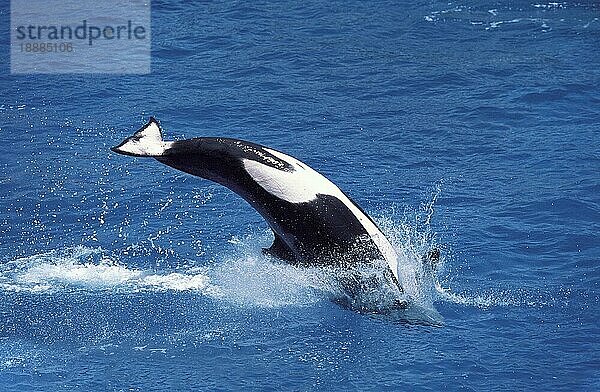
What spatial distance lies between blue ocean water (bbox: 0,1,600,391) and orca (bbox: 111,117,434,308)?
1.54 feet

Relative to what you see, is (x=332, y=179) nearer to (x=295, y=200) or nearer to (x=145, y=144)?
(x=295, y=200)

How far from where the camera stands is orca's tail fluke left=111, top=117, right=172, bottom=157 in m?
12.5

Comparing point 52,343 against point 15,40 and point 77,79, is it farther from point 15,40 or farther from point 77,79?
point 15,40

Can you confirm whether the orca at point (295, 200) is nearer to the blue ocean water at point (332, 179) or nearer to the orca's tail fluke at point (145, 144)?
the orca's tail fluke at point (145, 144)

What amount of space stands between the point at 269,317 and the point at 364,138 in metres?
6.33

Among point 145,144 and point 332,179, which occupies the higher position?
point 145,144

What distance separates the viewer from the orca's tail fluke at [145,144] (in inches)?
492

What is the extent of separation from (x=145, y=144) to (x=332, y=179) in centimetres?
561

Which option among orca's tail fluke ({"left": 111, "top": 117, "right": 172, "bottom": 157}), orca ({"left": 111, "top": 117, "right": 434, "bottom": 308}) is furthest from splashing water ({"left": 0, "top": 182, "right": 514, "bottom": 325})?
orca's tail fluke ({"left": 111, "top": 117, "right": 172, "bottom": 157})

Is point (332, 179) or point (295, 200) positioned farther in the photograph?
point (332, 179)

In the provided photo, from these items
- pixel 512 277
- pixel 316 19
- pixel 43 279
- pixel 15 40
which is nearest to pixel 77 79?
pixel 15 40

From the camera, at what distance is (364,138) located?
1928 centimetres

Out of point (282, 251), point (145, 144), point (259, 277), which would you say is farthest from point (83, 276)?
point (282, 251)

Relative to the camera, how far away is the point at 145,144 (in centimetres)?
1271
